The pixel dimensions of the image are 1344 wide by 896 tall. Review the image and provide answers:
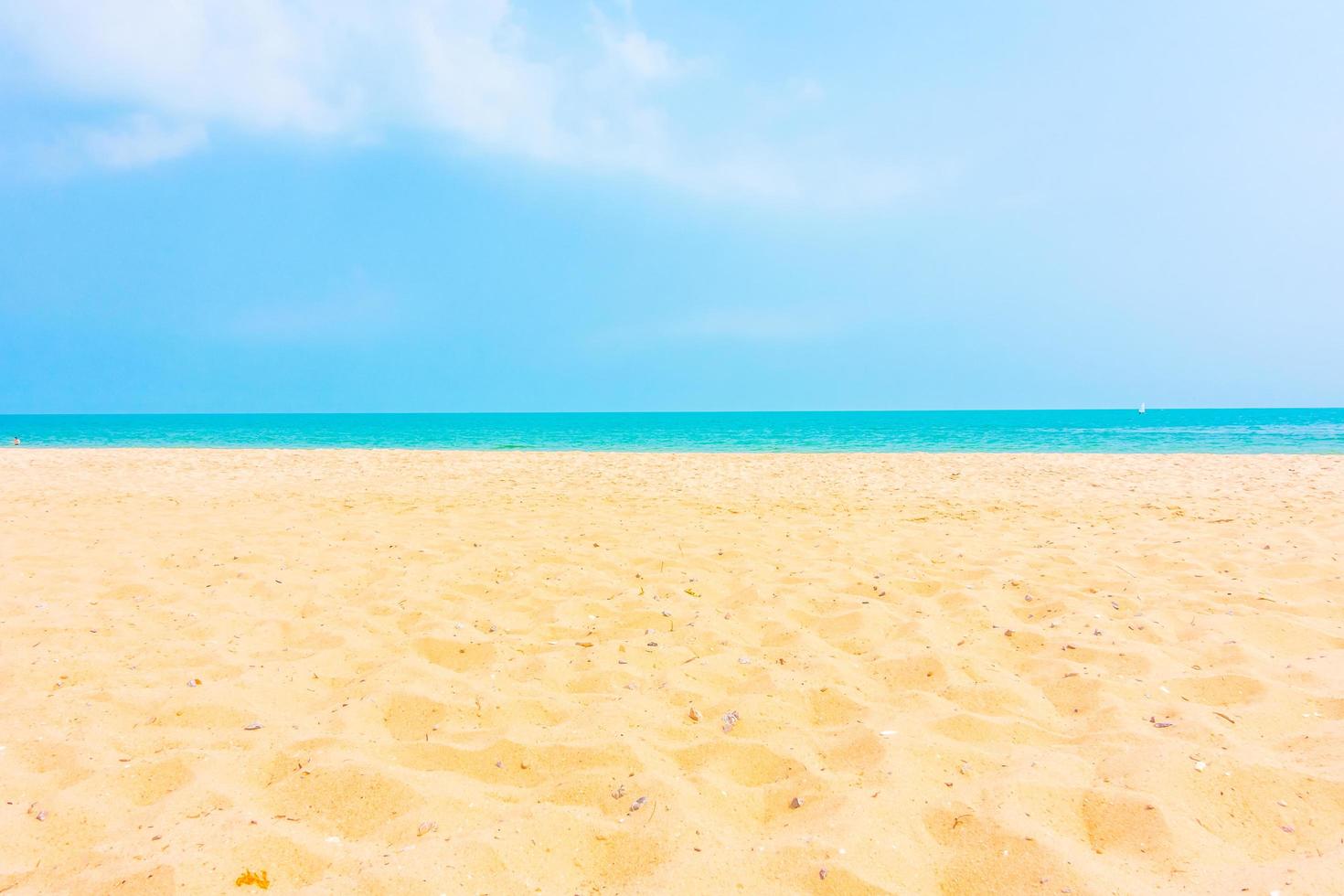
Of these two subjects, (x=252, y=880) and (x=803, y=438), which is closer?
(x=252, y=880)

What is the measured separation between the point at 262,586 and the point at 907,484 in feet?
30.5

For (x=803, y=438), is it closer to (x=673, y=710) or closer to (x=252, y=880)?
(x=673, y=710)

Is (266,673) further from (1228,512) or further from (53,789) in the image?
(1228,512)

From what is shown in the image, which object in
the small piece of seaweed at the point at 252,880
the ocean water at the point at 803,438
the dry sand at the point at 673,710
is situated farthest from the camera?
the ocean water at the point at 803,438

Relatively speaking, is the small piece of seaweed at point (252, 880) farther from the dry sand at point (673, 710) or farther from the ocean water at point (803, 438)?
the ocean water at point (803, 438)

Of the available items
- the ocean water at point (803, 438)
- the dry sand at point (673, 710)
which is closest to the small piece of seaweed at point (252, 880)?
the dry sand at point (673, 710)

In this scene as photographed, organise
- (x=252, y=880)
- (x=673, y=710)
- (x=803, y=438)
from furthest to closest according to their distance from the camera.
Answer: (x=803, y=438) → (x=673, y=710) → (x=252, y=880)

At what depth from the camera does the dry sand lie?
6.85 ft

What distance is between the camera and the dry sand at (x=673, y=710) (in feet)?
6.85

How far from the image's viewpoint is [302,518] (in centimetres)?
774

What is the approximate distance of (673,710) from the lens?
3064 mm

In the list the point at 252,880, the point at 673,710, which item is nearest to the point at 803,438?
the point at 673,710

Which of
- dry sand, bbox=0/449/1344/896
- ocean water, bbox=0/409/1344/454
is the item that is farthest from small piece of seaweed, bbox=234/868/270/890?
ocean water, bbox=0/409/1344/454

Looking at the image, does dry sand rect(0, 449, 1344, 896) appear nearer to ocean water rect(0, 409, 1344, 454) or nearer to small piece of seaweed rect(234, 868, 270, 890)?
small piece of seaweed rect(234, 868, 270, 890)
